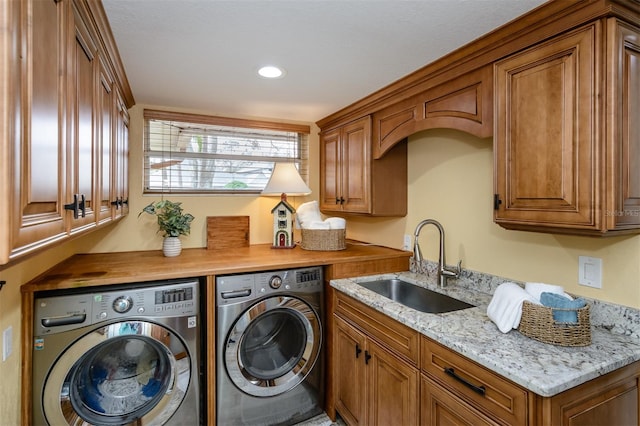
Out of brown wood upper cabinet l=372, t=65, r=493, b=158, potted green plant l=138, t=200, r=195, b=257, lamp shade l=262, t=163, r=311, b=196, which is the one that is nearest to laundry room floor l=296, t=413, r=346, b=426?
potted green plant l=138, t=200, r=195, b=257

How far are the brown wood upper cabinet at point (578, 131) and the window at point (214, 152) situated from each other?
212 cm

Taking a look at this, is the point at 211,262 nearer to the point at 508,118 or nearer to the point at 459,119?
the point at 459,119

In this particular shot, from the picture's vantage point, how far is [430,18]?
1.42 m

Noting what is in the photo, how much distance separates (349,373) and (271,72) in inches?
74.8

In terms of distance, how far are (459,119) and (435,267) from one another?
103 centimetres

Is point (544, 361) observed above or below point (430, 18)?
below

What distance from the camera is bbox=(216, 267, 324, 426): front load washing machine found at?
79.5 inches

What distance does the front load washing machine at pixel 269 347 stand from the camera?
6.63 ft

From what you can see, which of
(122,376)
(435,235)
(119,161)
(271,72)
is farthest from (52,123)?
(435,235)

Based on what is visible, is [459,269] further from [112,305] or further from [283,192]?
[112,305]

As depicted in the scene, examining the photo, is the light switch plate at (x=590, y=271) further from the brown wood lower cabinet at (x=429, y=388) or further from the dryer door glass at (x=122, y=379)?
the dryer door glass at (x=122, y=379)

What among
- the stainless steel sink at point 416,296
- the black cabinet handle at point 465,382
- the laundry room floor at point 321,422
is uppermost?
the stainless steel sink at point 416,296

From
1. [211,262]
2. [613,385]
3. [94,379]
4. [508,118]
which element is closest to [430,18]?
[508,118]

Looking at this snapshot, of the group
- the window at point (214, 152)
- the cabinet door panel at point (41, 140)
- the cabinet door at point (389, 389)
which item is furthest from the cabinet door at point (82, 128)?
the cabinet door at point (389, 389)
